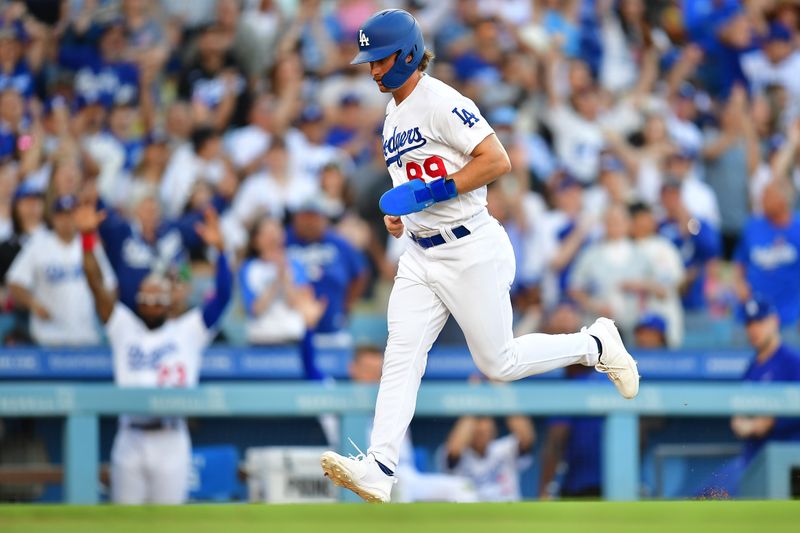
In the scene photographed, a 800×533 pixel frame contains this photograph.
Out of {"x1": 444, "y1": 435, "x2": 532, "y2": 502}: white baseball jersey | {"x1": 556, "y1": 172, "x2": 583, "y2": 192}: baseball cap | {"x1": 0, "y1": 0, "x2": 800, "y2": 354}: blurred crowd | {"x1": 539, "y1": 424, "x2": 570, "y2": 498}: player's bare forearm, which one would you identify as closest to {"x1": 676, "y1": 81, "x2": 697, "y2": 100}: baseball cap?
{"x1": 0, "y1": 0, "x2": 800, "y2": 354}: blurred crowd

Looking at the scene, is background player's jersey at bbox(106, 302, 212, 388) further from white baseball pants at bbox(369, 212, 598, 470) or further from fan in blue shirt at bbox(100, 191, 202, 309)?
white baseball pants at bbox(369, 212, 598, 470)

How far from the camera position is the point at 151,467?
7.27 meters

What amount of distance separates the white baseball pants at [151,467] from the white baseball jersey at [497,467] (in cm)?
167

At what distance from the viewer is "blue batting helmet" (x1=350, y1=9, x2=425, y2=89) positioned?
4.71 meters

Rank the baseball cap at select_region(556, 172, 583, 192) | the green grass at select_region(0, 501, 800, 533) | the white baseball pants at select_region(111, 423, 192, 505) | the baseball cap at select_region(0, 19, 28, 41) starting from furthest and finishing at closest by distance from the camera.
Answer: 1. the baseball cap at select_region(0, 19, 28, 41)
2. the baseball cap at select_region(556, 172, 583, 192)
3. the white baseball pants at select_region(111, 423, 192, 505)
4. the green grass at select_region(0, 501, 800, 533)

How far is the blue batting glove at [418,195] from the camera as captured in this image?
461 centimetres

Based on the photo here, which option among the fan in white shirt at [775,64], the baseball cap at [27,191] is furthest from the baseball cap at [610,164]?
the baseball cap at [27,191]

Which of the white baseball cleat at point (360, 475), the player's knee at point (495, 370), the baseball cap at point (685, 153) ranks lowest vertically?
the white baseball cleat at point (360, 475)

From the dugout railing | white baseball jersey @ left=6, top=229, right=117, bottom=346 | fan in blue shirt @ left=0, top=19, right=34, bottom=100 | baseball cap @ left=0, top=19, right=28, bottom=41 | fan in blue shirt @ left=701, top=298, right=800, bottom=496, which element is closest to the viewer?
the dugout railing

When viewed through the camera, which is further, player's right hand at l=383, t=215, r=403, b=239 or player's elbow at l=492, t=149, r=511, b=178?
player's right hand at l=383, t=215, r=403, b=239

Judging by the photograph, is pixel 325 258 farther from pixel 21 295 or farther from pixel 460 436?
pixel 21 295

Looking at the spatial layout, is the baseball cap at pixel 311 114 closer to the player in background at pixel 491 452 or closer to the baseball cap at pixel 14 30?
the baseball cap at pixel 14 30

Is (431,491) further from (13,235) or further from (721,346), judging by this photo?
(13,235)

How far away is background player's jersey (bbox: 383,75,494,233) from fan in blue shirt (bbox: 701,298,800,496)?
290 centimetres
